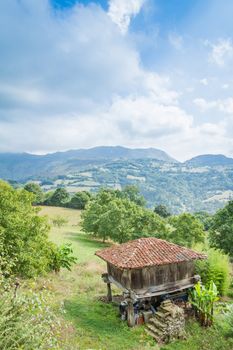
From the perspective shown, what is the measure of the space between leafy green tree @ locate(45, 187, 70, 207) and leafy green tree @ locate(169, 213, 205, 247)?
53025 millimetres

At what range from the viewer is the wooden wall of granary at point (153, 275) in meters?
18.5

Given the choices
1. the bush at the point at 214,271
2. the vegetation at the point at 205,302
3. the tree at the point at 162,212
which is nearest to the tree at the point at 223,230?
the bush at the point at 214,271

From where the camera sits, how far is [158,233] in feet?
135

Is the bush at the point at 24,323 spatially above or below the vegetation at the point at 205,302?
above

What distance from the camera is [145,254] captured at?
1944 cm

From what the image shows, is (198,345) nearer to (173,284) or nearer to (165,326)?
(165,326)

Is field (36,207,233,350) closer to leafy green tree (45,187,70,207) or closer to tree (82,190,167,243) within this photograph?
tree (82,190,167,243)

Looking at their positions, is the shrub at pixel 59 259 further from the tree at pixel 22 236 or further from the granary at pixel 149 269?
the granary at pixel 149 269

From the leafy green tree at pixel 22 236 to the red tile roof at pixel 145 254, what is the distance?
4.49 metres

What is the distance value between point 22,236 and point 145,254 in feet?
26.5

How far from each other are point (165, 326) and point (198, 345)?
1.98 metres

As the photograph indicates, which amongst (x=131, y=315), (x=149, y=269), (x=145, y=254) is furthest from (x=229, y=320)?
(x=145, y=254)

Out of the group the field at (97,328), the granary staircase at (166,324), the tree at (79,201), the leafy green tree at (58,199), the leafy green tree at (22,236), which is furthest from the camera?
the leafy green tree at (58,199)

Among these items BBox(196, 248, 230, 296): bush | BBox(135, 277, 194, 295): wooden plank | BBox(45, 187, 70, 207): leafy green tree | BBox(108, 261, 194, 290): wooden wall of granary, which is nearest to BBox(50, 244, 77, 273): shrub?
BBox(108, 261, 194, 290): wooden wall of granary
